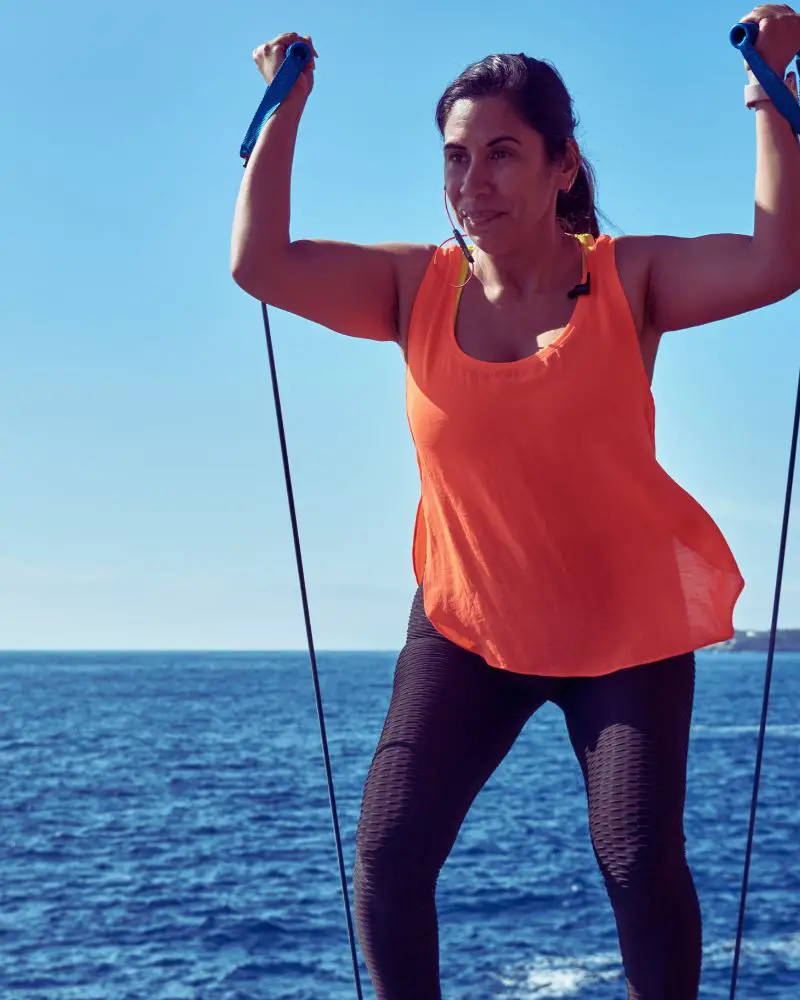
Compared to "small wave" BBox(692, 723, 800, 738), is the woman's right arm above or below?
above

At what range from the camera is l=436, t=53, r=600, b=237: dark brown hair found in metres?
2.44

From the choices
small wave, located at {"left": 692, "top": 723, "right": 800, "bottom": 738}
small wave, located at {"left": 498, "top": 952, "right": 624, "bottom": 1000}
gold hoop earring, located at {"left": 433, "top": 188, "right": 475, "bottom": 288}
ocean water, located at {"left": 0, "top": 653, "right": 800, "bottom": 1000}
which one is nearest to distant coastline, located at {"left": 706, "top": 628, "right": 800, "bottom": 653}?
small wave, located at {"left": 692, "top": 723, "right": 800, "bottom": 738}

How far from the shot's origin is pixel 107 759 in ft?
195

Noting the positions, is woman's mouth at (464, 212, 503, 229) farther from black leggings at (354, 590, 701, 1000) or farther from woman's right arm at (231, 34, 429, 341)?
black leggings at (354, 590, 701, 1000)

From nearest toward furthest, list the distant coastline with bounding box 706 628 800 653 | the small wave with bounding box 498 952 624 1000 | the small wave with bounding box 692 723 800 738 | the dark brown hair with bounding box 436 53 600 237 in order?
the dark brown hair with bounding box 436 53 600 237 < the small wave with bounding box 498 952 624 1000 < the small wave with bounding box 692 723 800 738 < the distant coastline with bounding box 706 628 800 653

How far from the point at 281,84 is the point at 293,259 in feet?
1.14

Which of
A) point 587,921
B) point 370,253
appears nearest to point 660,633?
point 370,253

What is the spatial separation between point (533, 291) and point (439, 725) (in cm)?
86

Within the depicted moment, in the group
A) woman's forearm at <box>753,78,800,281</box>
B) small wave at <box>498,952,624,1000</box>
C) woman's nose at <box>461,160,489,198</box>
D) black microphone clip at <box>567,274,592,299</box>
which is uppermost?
woman's nose at <box>461,160,489,198</box>

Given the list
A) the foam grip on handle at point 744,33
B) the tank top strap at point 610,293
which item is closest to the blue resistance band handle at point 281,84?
the tank top strap at point 610,293

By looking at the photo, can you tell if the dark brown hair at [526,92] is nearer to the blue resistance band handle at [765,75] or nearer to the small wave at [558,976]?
the blue resistance band handle at [765,75]

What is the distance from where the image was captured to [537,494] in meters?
2.35

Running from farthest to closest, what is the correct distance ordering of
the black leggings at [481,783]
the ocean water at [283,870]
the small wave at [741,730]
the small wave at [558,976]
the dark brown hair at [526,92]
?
the small wave at [741,730] < the ocean water at [283,870] < the small wave at [558,976] < the dark brown hair at [526,92] < the black leggings at [481,783]

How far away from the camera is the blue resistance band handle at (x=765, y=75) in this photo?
2.31 m
